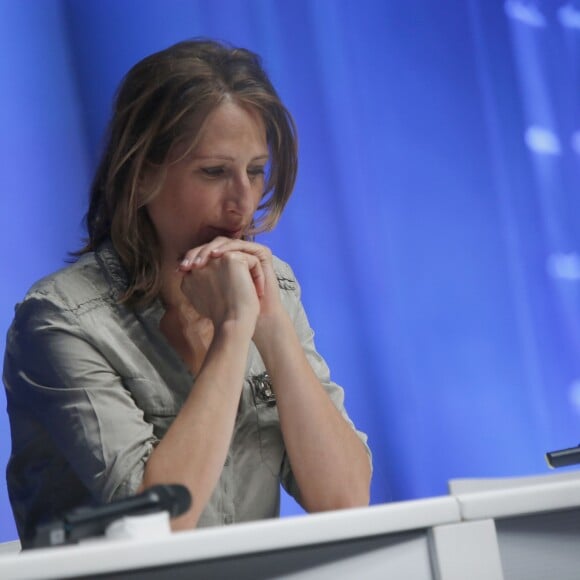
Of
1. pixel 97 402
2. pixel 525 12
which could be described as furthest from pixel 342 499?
pixel 525 12

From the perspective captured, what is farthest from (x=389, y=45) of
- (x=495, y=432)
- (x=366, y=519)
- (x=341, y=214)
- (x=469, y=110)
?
(x=366, y=519)

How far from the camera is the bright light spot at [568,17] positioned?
2.44 metres

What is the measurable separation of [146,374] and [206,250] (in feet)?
0.60

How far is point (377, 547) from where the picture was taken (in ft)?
2.67

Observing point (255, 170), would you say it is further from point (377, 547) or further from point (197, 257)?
point (377, 547)

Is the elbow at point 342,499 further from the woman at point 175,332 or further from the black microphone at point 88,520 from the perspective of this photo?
the black microphone at point 88,520

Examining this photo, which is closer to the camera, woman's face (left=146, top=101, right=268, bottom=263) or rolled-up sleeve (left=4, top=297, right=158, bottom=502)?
rolled-up sleeve (left=4, top=297, right=158, bottom=502)

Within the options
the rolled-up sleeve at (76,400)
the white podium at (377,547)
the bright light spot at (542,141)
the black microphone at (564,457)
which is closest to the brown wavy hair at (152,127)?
the rolled-up sleeve at (76,400)

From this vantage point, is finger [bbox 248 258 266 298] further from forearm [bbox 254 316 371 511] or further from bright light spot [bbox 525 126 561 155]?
bright light spot [bbox 525 126 561 155]

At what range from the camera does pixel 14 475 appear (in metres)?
1.53

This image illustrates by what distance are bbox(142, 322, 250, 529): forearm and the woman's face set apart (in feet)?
0.85

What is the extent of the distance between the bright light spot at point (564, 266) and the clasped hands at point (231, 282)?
0.99 meters

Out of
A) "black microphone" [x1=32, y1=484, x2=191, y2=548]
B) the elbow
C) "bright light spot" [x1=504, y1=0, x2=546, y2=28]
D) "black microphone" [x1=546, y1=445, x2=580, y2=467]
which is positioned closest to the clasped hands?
the elbow

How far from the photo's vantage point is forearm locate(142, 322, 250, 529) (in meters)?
1.28
